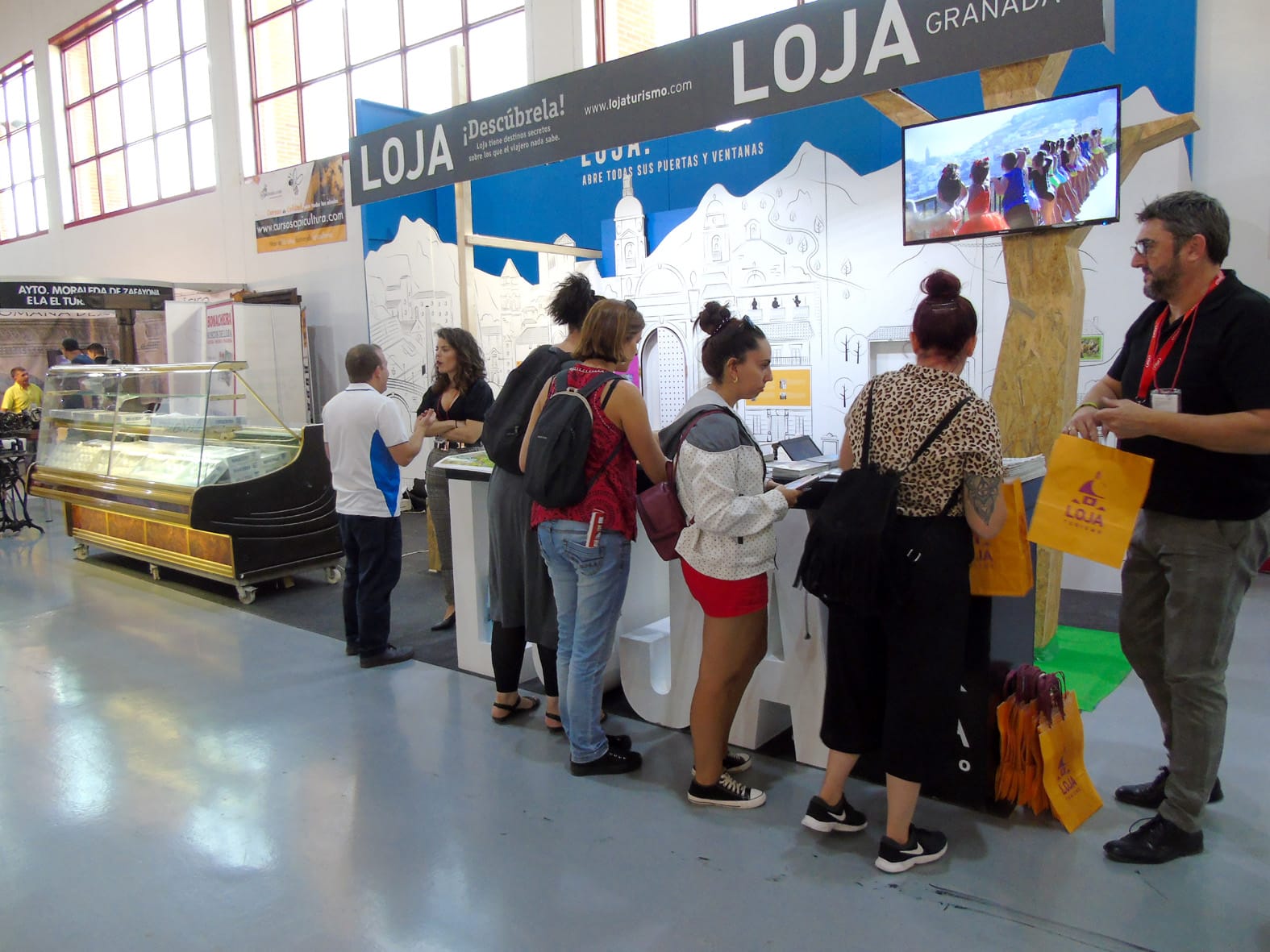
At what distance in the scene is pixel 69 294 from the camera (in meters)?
10.3

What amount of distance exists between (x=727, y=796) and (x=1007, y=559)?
1090 mm

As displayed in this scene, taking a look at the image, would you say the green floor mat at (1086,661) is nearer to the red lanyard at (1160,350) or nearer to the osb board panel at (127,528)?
the red lanyard at (1160,350)

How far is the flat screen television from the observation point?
3812 mm

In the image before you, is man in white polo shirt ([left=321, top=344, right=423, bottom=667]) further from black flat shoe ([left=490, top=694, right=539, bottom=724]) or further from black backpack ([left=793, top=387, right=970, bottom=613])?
black backpack ([left=793, top=387, right=970, bottom=613])

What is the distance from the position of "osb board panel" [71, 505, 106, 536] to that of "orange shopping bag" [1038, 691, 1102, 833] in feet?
21.1

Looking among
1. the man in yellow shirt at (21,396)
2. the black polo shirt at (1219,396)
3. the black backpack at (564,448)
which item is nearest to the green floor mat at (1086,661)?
the black polo shirt at (1219,396)

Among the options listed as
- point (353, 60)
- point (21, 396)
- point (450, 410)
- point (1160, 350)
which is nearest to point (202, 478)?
point (450, 410)

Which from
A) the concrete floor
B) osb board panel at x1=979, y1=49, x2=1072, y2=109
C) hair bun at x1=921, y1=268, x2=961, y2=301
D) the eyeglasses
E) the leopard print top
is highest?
osb board panel at x1=979, y1=49, x2=1072, y2=109

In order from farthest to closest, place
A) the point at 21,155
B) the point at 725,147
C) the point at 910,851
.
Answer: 1. the point at 21,155
2. the point at 725,147
3. the point at 910,851

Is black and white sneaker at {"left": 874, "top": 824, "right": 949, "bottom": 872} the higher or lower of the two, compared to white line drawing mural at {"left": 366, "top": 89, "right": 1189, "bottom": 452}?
lower

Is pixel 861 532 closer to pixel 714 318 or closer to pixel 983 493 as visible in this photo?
pixel 983 493

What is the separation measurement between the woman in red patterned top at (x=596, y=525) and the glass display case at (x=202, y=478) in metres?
3.13

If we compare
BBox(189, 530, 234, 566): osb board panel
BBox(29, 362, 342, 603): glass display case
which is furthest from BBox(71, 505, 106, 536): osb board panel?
BBox(189, 530, 234, 566): osb board panel

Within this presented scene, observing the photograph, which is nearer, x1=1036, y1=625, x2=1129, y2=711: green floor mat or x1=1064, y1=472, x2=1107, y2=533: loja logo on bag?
x1=1064, y1=472, x2=1107, y2=533: loja logo on bag
